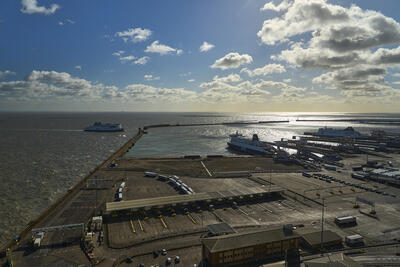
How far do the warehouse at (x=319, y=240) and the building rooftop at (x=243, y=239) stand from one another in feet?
14.9

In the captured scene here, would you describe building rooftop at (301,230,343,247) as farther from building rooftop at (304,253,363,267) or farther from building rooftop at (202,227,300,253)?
building rooftop at (304,253,363,267)

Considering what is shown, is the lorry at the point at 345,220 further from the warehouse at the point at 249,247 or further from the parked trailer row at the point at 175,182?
the parked trailer row at the point at 175,182

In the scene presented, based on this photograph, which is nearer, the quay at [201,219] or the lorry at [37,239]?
the quay at [201,219]

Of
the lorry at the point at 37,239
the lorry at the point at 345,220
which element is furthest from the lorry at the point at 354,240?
the lorry at the point at 37,239

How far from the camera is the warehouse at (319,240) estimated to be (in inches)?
1344

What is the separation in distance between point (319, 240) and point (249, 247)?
1202 cm

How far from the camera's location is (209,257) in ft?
94.4

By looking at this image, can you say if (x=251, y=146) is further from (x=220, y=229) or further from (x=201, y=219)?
(x=220, y=229)

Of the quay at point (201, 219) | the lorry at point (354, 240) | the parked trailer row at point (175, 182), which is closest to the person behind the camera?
the quay at point (201, 219)

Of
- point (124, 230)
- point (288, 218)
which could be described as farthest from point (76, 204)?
point (288, 218)

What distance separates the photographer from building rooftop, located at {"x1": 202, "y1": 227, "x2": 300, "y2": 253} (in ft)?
96.2

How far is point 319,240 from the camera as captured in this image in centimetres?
3466

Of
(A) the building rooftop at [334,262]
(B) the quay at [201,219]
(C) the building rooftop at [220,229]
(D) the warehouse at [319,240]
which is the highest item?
(A) the building rooftop at [334,262]

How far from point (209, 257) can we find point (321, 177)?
5704cm
